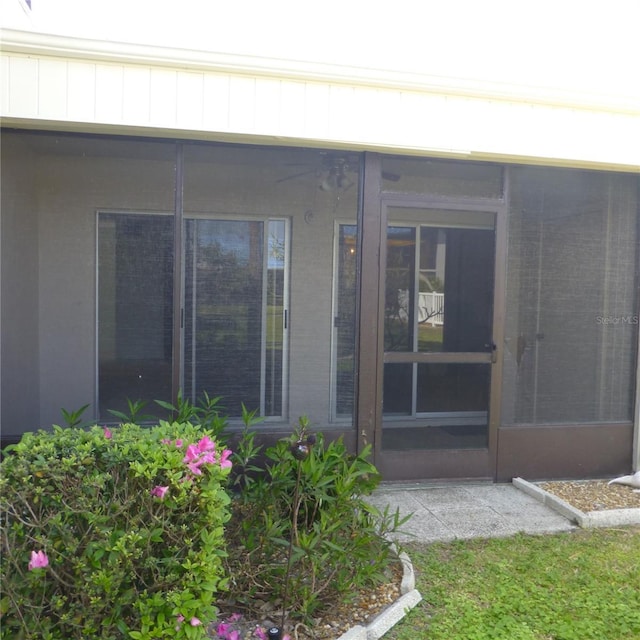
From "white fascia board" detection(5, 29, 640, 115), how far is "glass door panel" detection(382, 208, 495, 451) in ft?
2.95

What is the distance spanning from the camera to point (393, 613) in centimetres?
277

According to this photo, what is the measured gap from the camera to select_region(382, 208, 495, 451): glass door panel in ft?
15.0

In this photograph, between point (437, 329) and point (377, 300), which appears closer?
point (377, 300)

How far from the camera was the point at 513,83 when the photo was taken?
168 inches

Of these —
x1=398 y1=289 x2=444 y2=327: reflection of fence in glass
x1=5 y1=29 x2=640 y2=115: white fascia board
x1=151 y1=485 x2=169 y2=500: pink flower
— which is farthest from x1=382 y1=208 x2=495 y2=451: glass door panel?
x1=151 y1=485 x2=169 y2=500: pink flower

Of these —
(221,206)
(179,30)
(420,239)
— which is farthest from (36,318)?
(420,239)

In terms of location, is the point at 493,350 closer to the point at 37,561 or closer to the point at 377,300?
the point at 377,300

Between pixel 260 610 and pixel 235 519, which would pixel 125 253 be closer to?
pixel 235 519

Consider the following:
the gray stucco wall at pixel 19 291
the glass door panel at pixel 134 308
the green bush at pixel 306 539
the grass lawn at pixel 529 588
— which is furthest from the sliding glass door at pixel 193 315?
the grass lawn at pixel 529 588

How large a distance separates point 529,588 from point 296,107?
10.7ft

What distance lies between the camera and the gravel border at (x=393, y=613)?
2.60 meters

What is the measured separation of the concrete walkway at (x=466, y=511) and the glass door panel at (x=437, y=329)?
1.12 feet

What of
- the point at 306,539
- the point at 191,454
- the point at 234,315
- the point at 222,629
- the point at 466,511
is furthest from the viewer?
the point at 234,315

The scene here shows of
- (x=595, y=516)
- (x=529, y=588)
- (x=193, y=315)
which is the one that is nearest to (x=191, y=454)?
(x=529, y=588)
